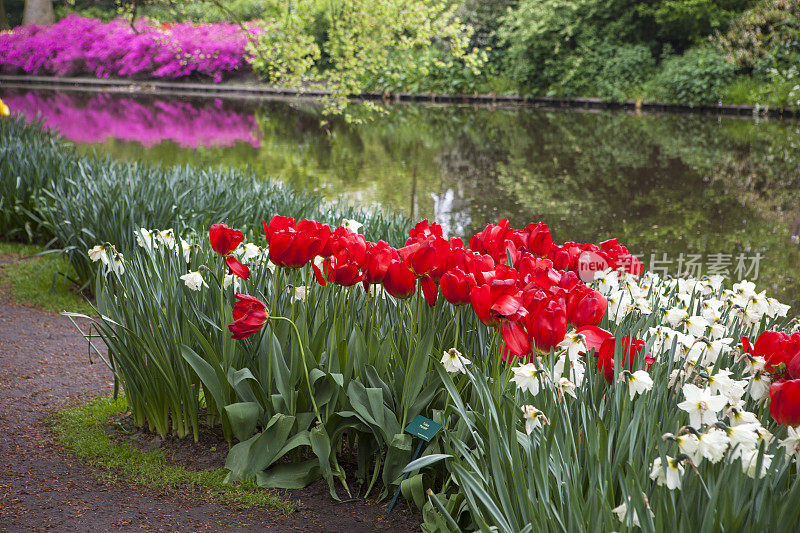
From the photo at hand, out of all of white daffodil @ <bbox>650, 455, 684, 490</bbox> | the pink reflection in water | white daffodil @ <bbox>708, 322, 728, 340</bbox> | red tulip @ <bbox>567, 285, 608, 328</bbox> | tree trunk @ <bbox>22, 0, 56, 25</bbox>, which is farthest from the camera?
tree trunk @ <bbox>22, 0, 56, 25</bbox>

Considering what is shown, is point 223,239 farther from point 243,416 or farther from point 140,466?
point 140,466

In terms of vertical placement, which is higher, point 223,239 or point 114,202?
point 223,239

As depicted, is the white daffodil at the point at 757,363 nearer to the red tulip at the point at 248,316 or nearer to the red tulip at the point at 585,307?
the red tulip at the point at 585,307

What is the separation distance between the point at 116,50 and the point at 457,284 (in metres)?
30.6

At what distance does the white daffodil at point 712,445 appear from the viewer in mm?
1350

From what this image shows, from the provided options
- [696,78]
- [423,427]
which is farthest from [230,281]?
[696,78]

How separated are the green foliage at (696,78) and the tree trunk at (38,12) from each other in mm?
23981

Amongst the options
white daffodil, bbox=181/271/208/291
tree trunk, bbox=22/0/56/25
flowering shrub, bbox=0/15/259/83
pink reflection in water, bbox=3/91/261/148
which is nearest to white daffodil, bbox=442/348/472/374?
white daffodil, bbox=181/271/208/291

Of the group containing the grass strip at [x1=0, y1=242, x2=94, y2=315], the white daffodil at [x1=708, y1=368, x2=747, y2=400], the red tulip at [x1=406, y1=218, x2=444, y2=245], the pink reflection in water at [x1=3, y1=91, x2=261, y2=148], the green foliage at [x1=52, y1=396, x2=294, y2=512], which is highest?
the red tulip at [x1=406, y1=218, x2=444, y2=245]

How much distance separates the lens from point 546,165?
11.9 m

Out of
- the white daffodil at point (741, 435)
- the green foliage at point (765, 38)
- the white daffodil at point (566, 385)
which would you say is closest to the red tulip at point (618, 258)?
the white daffodil at point (566, 385)

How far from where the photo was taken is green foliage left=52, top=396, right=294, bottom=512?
235 centimetres

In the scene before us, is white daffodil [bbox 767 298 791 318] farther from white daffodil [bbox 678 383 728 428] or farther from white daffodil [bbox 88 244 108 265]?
white daffodil [bbox 88 244 108 265]

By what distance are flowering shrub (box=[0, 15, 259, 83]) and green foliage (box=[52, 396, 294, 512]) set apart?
1029 inches
